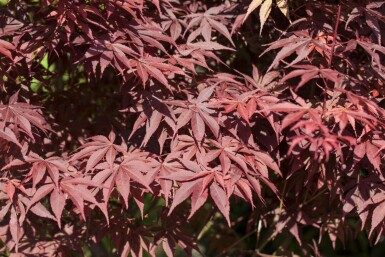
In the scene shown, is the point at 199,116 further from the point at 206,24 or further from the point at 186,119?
the point at 206,24

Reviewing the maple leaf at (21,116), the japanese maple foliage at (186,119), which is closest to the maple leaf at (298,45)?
the japanese maple foliage at (186,119)

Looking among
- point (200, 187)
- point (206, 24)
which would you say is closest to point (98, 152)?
point (200, 187)

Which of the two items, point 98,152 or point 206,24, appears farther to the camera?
point 206,24

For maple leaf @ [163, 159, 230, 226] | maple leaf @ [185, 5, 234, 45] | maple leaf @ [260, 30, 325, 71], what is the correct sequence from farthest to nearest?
1. maple leaf @ [185, 5, 234, 45]
2. maple leaf @ [260, 30, 325, 71]
3. maple leaf @ [163, 159, 230, 226]

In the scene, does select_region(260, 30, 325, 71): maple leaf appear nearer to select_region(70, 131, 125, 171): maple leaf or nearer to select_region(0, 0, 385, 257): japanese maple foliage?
select_region(0, 0, 385, 257): japanese maple foliage

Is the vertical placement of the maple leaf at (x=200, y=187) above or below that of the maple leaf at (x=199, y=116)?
below

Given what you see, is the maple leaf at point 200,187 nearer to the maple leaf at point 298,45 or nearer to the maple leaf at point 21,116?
the maple leaf at point 298,45

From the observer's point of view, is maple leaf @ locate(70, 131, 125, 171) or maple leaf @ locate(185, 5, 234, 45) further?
maple leaf @ locate(185, 5, 234, 45)

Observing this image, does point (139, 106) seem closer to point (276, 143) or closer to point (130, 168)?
point (130, 168)

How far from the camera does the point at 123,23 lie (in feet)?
7.82

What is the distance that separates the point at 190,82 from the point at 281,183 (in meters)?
0.62

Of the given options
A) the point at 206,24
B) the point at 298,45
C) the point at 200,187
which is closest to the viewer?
the point at 200,187

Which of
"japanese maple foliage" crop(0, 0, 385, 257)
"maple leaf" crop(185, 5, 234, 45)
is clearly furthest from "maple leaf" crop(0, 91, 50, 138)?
"maple leaf" crop(185, 5, 234, 45)

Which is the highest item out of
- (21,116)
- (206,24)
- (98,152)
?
(206,24)
